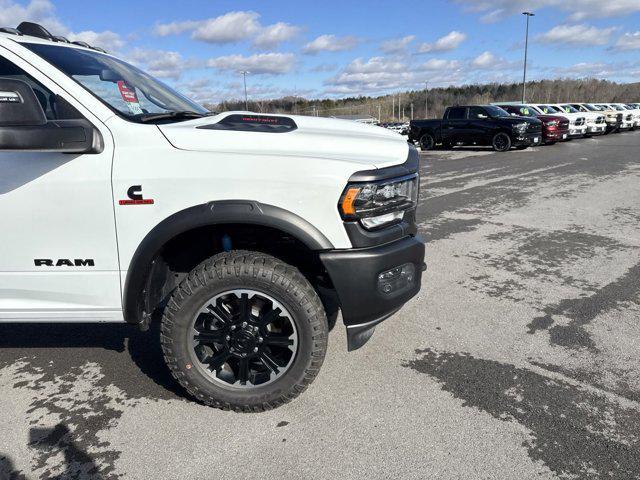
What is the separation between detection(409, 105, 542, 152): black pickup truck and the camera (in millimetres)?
17109

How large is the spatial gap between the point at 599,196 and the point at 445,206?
2984mm

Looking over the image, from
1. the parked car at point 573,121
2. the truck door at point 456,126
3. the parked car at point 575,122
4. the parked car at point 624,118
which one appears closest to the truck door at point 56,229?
the truck door at point 456,126

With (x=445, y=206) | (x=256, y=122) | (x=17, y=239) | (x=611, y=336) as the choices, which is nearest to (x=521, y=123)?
(x=445, y=206)

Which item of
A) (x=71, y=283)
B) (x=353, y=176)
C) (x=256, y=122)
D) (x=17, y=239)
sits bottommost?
(x=71, y=283)

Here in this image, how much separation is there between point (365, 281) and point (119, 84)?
→ 6.35 ft

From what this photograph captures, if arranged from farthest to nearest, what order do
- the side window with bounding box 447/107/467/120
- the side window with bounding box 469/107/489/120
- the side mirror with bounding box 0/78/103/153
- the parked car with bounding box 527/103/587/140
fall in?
the parked car with bounding box 527/103/587/140, the side window with bounding box 447/107/467/120, the side window with bounding box 469/107/489/120, the side mirror with bounding box 0/78/103/153

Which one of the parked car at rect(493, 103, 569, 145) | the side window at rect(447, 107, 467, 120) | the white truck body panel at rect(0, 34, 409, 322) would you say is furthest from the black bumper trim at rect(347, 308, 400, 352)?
the parked car at rect(493, 103, 569, 145)

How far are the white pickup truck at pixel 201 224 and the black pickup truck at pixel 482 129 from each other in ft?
53.2

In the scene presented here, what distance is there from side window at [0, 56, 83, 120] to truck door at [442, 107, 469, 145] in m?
17.7

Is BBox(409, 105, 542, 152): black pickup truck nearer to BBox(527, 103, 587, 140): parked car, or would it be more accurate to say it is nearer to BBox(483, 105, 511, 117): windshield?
BBox(483, 105, 511, 117): windshield

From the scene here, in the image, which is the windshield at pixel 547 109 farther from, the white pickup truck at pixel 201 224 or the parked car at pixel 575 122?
the white pickup truck at pixel 201 224

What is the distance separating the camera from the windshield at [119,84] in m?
2.59

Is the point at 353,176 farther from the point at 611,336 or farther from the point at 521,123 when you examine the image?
the point at 521,123

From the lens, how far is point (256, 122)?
2.82 m
